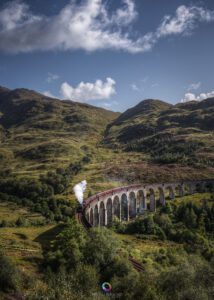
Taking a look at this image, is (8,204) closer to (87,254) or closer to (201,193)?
(201,193)

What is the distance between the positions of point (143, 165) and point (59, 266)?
8987 centimetres

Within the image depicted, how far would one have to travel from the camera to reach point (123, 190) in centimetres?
7881

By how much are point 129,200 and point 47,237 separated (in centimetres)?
3187

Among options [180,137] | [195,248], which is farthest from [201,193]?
[180,137]

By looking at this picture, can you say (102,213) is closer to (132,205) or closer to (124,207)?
(124,207)

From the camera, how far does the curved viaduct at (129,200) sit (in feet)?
220

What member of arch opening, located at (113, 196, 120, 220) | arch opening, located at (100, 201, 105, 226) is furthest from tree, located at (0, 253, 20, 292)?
arch opening, located at (113, 196, 120, 220)

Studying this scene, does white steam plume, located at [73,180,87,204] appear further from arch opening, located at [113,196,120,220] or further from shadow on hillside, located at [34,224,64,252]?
shadow on hillside, located at [34,224,64,252]

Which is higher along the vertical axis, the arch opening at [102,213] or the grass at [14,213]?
the arch opening at [102,213]

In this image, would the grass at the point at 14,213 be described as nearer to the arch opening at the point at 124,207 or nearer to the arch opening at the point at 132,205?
the arch opening at the point at 124,207

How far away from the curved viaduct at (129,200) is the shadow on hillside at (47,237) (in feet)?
21.0

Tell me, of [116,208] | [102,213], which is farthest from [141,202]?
[102,213]

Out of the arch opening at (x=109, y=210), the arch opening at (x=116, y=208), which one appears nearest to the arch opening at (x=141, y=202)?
the arch opening at (x=116, y=208)

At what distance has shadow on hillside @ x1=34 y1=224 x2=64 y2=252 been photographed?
48.2 meters
